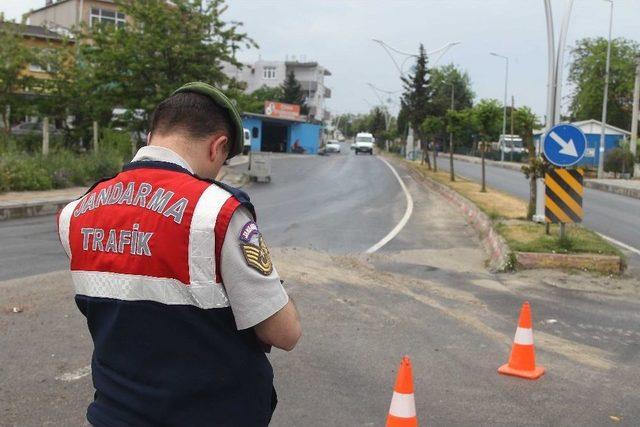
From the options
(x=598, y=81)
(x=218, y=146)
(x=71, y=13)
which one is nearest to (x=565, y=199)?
(x=218, y=146)

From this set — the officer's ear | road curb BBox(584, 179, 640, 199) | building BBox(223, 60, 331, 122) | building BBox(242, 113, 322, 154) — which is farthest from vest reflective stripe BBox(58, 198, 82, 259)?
building BBox(223, 60, 331, 122)

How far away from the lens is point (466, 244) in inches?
518

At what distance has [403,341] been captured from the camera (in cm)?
609

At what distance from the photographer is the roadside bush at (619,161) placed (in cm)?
3922

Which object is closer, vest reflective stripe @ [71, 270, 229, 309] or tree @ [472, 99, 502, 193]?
vest reflective stripe @ [71, 270, 229, 309]

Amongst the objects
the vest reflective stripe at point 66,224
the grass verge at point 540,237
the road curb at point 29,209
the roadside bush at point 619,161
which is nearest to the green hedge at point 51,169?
the road curb at point 29,209

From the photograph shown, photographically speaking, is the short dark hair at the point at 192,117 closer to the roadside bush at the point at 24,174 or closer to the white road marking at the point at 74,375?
the white road marking at the point at 74,375

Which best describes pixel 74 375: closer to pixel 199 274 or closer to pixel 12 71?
pixel 199 274

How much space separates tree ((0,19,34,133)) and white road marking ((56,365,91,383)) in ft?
73.0

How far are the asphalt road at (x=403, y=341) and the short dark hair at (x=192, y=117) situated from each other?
2.71m

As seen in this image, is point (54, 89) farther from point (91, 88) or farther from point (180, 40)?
point (180, 40)

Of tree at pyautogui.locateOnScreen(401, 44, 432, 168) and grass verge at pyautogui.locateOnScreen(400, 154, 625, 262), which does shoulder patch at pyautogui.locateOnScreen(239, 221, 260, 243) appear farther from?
tree at pyautogui.locateOnScreen(401, 44, 432, 168)

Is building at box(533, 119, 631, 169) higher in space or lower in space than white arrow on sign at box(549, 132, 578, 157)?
higher

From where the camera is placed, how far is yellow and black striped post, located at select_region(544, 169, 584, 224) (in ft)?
35.8
